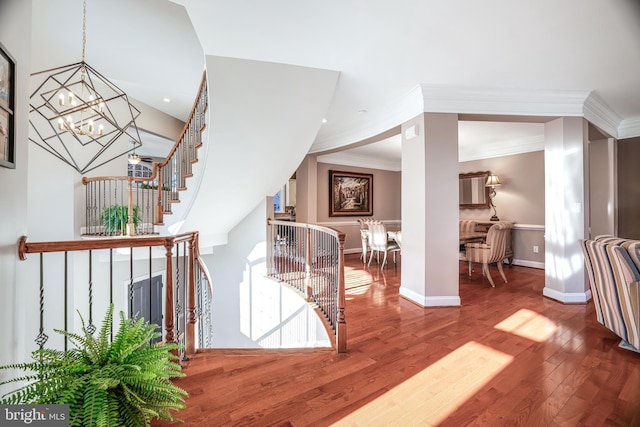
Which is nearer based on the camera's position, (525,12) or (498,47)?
(525,12)

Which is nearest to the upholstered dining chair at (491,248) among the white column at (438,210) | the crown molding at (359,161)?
the white column at (438,210)

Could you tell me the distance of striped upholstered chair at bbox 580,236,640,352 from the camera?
2062 millimetres

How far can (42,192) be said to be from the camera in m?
3.86

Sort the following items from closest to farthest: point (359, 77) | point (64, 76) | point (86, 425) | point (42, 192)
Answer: point (86, 425) → point (359, 77) → point (42, 192) → point (64, 76)

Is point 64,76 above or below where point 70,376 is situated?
above

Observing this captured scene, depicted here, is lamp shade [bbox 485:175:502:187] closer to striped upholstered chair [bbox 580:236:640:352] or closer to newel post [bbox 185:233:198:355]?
striped upholstered chair [bbox 580:236:640:352]

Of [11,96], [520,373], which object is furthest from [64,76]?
[520,373]

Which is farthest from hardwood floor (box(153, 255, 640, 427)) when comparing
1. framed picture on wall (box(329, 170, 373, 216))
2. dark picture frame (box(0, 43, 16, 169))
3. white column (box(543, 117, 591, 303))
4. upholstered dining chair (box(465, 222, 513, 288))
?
framed picture on wall (box(329, 170, 373, 216))

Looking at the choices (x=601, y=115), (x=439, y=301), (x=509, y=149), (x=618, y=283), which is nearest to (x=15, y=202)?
(x=439, y=301)

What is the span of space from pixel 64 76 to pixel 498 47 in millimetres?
6000

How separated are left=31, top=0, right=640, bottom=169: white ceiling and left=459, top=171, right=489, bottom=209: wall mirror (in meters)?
2.21

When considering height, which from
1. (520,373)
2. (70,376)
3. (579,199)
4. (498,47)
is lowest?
(520,373)

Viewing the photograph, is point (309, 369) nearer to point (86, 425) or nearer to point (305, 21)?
point (86, 425)

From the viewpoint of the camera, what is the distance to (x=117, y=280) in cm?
487
